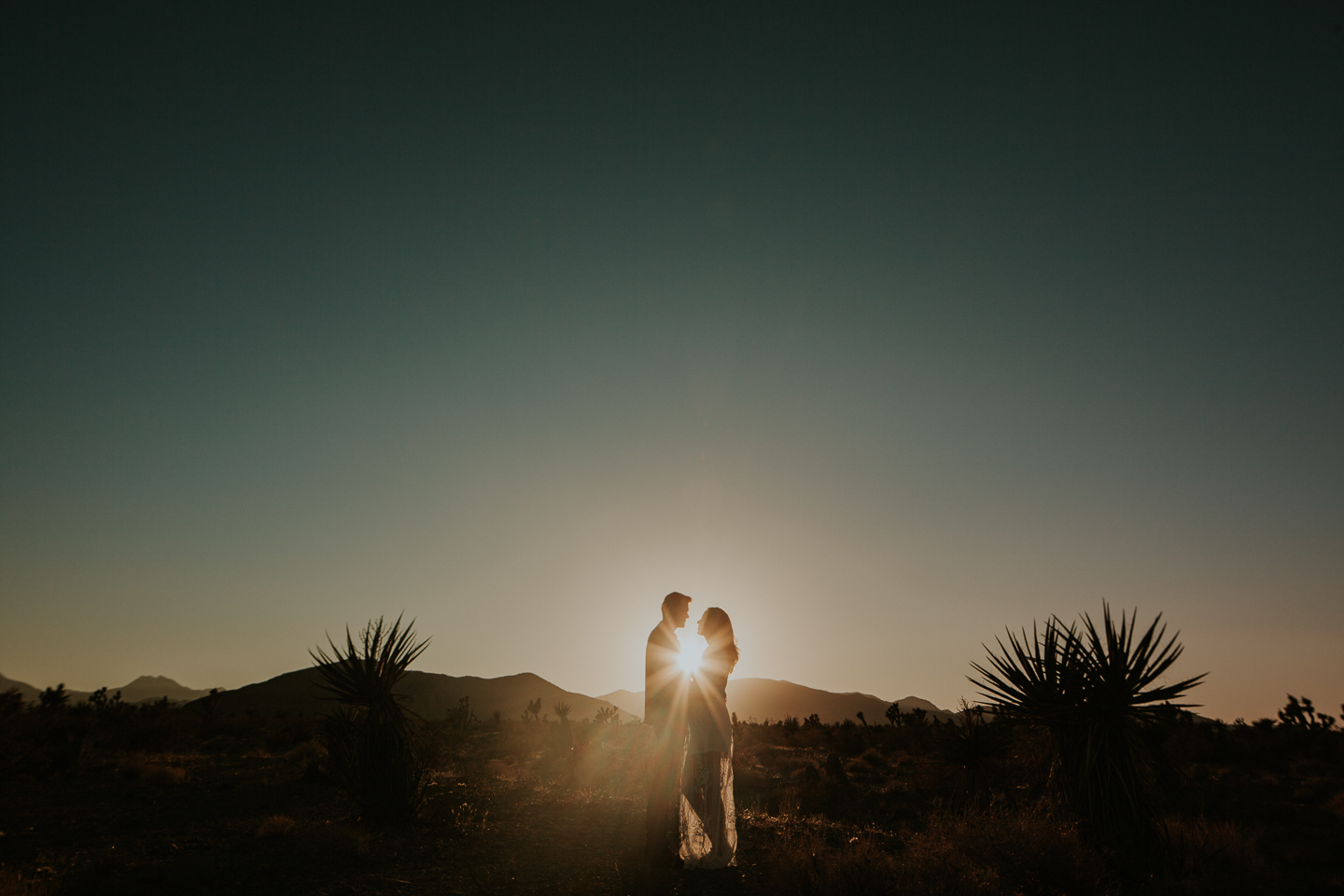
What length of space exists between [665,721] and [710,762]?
0.66 metres

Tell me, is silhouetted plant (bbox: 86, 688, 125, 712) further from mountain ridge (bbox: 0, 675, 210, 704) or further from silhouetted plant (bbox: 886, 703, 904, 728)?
mountain ridge (bbox: 0, 675, 210, 704)

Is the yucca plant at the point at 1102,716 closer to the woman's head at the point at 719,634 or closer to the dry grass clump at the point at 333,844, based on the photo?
the woman's head at the point at 719,634

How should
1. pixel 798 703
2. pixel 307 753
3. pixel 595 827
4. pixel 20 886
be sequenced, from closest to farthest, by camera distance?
pixel 20 886 < pixel 595 827 < pixel 307 753 < pixel 798 703

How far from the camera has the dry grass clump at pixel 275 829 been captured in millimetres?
8352

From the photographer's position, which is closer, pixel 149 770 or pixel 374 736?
pixel 374 736

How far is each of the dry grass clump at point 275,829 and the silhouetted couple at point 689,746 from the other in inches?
203

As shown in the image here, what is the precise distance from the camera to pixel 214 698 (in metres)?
32.1

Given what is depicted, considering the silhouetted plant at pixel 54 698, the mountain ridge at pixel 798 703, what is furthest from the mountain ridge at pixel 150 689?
the silhouetted plant at pixel 54 698

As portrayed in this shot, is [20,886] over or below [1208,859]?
below

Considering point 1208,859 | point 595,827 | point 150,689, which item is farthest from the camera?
point 150,689

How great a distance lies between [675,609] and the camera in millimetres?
7359

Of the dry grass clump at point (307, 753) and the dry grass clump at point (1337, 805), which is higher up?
the dry grass clump at point (1337, 805)

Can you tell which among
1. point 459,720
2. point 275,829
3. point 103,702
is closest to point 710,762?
point 275,829

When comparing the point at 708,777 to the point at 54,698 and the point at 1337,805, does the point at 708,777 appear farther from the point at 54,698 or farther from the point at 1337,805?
the point at 54,698
